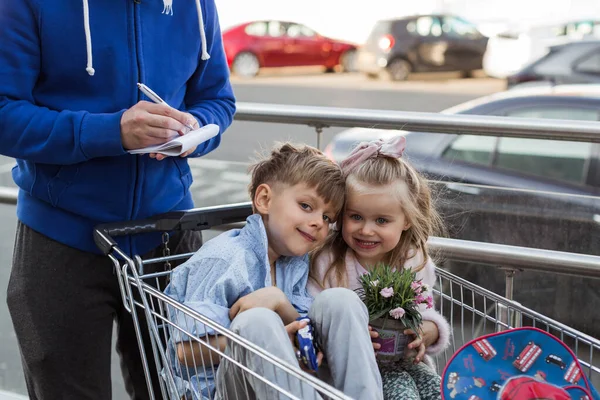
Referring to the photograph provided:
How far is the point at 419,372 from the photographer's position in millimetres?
2326

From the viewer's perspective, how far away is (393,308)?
7.10 ft

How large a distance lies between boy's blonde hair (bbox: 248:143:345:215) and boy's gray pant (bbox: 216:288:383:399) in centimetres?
33

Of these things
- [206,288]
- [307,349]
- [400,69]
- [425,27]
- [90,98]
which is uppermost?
[90,98]

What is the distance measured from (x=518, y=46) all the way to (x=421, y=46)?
3891 millimetres

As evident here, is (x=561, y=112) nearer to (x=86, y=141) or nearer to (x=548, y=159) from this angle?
(x=548, y=159)

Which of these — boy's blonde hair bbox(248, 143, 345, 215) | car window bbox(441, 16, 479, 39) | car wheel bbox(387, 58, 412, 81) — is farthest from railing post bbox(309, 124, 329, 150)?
car window bbox(441, 16, 479, 39)

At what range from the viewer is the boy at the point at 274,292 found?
1929 millimetres

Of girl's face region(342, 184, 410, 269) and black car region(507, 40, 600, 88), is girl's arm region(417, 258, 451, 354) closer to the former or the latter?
girl's face region(342, 184, 410, 269)

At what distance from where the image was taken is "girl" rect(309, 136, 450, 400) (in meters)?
2.41

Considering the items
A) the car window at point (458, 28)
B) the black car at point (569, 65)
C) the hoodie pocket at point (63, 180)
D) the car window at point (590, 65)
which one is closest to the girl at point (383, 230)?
the hoodie pocket at point (63, 180)

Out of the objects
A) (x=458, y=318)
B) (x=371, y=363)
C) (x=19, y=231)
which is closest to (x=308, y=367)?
(x=371, y=363)

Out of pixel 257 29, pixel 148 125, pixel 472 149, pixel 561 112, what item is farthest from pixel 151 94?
pixel 257 29

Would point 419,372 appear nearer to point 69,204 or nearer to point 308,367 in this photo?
point 308,367

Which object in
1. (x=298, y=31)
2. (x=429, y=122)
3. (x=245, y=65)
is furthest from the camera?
(x=298, y=31)
